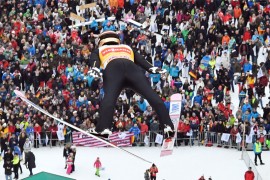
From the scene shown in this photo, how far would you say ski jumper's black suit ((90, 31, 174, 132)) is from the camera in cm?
2372

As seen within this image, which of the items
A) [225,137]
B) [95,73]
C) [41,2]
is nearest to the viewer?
[95,73]

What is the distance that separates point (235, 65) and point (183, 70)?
238cm

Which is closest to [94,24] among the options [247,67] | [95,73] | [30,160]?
[247,67]

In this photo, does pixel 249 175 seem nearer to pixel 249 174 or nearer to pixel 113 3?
pixel 249 174

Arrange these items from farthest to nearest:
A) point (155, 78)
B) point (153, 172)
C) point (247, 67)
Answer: point (247, 67) → point (155, 78) → point (153, 172)

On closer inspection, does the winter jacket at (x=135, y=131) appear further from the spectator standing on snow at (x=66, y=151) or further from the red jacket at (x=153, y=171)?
the red jacket at (x=153, y=171)

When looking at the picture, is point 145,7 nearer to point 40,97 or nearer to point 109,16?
point 109,16

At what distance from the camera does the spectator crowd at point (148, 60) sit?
40656 mm

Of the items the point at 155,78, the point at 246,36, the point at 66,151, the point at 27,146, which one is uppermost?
the point at 246,36

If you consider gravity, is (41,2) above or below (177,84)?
above

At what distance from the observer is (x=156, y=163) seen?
3972 centimetres

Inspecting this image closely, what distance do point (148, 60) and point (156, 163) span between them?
225 inches

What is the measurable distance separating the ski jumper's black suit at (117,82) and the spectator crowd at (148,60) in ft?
48.6

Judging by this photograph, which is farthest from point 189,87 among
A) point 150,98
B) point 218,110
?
point 150,98
